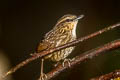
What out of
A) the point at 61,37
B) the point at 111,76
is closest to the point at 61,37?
the point at 61,37

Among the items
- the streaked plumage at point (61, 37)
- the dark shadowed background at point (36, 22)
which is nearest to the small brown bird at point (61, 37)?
the streaked plumage at point (61, 37)

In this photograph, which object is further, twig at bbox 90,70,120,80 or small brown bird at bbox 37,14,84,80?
small brown bird at bbox 37,14,84,80

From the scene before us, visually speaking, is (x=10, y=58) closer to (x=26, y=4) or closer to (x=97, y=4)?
(x=26, y=4)

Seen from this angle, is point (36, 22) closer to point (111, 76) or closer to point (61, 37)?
point (61, 37)

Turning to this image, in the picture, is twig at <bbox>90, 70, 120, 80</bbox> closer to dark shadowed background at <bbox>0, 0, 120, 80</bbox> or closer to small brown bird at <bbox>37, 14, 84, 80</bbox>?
small brown bird at <bbox>37, 14, 84, 80</bbox>

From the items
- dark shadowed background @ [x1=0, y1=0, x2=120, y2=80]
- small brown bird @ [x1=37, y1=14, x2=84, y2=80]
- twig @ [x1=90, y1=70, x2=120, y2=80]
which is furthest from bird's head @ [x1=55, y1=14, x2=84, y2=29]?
twig @ [x1=90, y1=70, x2=120, y2=80]
